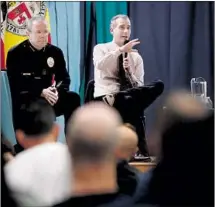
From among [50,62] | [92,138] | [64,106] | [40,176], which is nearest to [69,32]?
[50,62]

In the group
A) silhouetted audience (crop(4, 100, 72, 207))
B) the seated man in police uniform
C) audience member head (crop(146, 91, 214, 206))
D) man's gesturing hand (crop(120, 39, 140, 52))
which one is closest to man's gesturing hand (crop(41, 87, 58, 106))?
the seated man in police uniform

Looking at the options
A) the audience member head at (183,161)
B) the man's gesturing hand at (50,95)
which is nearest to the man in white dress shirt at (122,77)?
the man's gesturing hand at (50,95)

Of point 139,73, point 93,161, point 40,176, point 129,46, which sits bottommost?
point 40,176

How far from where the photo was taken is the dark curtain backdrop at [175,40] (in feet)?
8.71

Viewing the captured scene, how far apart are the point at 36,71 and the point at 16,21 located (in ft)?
0.95

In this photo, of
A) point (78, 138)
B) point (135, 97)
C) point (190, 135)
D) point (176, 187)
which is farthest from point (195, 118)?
point (135, 97)

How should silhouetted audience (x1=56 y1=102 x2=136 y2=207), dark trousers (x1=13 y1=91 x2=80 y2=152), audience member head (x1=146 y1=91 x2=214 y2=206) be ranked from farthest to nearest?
dark trousers (x1=13 y1=91 x2=80 y2=152), audience member head (x1=146 y1=91 x2=214 y2=206), silhouetted audience (x1=56 y1=102 x2=136 y2=207)

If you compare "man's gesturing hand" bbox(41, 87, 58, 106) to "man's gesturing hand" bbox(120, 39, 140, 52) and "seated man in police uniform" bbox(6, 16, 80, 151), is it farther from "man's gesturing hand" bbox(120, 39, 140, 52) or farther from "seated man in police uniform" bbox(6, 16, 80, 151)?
"man's gesturing hand" bbox(120, 39, 140, 52)

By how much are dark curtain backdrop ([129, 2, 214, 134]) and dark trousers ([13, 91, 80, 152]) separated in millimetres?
395

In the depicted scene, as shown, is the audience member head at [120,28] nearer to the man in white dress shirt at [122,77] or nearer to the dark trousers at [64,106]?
the man in white dress shirt at [122,77]

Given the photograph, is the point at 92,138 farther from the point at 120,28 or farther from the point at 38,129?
the point at 120,28

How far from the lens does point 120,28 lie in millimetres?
2674

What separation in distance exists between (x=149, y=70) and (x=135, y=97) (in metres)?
0.19

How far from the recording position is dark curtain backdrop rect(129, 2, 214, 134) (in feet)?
8.71
